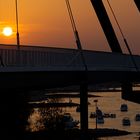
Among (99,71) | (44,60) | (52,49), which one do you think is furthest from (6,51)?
(99,71)

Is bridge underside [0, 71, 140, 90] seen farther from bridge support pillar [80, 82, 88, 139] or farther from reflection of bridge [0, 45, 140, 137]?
bridge support pillar [80, 82, 88, 139]

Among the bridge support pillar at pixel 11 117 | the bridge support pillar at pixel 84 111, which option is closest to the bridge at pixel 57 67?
the bridge support pillar at pixel 84 111

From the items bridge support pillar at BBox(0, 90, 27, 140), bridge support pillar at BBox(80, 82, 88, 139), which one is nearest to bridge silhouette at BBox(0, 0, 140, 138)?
bridge support pillar at BBox(80, 82, 88, 139)

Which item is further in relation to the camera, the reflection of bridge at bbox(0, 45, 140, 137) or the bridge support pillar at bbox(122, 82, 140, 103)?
the bridge support pillar at bbox(122, 82, 140, 103)

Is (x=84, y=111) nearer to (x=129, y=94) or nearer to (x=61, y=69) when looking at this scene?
Result: (x=129, y=94)

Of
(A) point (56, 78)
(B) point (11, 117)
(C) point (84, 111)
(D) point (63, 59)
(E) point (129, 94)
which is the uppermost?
(D) point (63, 59)

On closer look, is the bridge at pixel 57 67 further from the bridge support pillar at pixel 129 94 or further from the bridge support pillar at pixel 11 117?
the bridge support pillar at pixel 11 117

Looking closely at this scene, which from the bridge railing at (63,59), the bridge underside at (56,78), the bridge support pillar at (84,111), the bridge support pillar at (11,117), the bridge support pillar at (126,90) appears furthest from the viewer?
the bridge support pillar at (11,117)

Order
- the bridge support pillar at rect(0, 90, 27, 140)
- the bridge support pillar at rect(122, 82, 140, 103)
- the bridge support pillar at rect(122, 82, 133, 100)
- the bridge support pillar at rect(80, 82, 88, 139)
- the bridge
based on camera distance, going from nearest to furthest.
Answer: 1. the bridge
2. the bridge support pillar at rect(122, 82, 140, 103)
3. the bridge support pillar at rect(122, 82, 133, 100)
4. the bridge support pillar at rect(80, 82, 88, 139)
5. the bridge support pillar at rect(0, 90, 27, 140)

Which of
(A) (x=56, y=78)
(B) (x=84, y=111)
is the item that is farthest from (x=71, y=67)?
(B) (x=84, y=111)

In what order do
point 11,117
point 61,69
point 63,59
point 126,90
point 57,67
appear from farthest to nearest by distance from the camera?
point 11,117 → point 126,90 → point 63,59 → point 61,69 → point 57,67

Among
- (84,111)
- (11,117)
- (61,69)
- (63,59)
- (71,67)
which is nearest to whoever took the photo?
(61,69)

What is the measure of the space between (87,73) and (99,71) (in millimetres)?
1814

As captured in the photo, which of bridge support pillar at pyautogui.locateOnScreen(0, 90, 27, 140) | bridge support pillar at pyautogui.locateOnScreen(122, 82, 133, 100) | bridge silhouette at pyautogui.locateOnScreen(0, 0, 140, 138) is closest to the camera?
bridge silhouette at pyautogui.locateOnScreen(0, 0, 140, 138)
